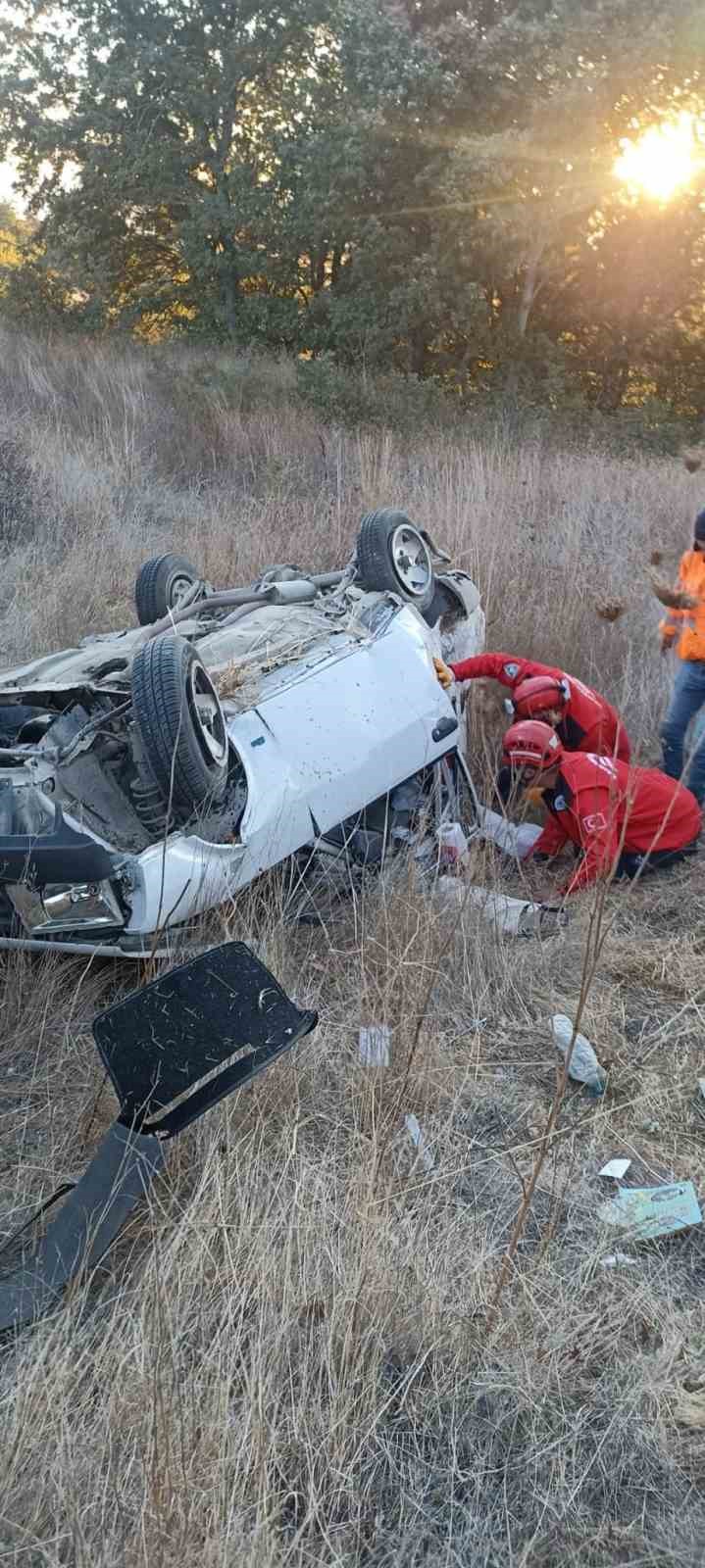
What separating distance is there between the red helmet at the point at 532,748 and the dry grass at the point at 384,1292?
0.64m

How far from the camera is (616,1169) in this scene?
2955 mm

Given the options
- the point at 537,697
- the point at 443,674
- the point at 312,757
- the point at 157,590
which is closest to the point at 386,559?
the point at 443,674

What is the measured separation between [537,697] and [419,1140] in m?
2.47

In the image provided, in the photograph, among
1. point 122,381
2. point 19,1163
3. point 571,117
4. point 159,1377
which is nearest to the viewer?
point 159,1377

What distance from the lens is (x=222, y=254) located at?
15625mm

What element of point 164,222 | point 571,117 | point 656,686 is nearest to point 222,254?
point 164,222

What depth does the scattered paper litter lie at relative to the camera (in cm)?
294

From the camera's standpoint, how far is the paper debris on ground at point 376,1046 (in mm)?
3125

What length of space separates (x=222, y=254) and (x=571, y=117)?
4971 millimetres

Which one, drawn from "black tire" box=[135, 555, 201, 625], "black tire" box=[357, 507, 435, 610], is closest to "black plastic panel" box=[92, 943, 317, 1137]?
"black tire" box=[357, 507, 435, 610]

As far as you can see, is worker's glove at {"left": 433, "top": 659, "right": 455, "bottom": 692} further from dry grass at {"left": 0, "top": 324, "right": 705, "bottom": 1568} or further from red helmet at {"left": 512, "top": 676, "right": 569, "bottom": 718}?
dry grass at {"left": 0, "top": 324, "right": 705, "bottom": 1568}

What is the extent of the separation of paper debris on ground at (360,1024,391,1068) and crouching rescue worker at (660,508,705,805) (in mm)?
2685

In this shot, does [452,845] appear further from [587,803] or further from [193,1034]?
[193,1034]

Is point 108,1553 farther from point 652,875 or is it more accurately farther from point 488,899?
point 652,875
